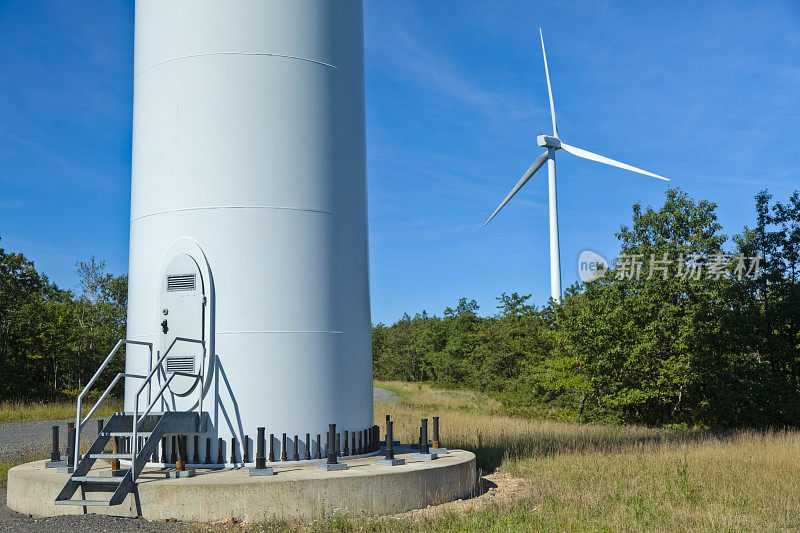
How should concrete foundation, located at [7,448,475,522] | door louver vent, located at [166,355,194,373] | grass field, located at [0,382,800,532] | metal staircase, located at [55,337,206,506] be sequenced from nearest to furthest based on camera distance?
grass field, located at [0,382,800,532], concrete foundation, located at [7,448,475,522], metal staircase, located at [55,337,206,506], door louver vent, located at [166,355,194,373]

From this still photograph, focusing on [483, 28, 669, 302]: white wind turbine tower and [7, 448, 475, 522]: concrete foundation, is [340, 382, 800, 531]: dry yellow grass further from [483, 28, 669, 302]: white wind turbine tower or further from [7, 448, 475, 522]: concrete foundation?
[483, 28, 669, 302]: white wind turbine tower

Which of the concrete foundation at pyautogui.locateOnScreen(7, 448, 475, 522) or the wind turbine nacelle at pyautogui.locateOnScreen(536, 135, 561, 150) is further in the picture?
the wind turbine nacelle at pyautogui.locateOnScreen(536, 135, 561, 150)

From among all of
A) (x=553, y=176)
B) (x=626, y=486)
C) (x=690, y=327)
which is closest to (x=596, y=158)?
(x=553, y=176)

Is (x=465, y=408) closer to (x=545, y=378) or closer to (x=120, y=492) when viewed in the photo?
(x=545, y=378)

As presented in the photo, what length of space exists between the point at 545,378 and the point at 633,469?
21013mm

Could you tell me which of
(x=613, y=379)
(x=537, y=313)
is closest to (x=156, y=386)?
(x=613, y=379)

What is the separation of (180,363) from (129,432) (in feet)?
4.42

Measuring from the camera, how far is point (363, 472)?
1023cm

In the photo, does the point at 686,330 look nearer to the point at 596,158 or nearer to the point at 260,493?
the point at 596,158

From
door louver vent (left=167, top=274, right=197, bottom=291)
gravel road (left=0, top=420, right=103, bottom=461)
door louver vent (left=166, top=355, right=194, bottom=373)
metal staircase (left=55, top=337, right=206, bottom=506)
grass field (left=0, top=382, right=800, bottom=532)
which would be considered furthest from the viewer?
gravel road (left=0, top=420, right=103, bottom=461)

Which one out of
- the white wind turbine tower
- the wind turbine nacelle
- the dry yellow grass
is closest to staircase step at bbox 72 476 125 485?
the dry yellow grass

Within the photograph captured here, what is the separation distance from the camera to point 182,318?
38.3 feet

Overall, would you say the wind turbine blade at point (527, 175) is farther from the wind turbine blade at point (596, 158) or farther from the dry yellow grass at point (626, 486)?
the dry yellow grass at point (626, 486)

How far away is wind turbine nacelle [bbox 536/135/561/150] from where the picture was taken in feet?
126
